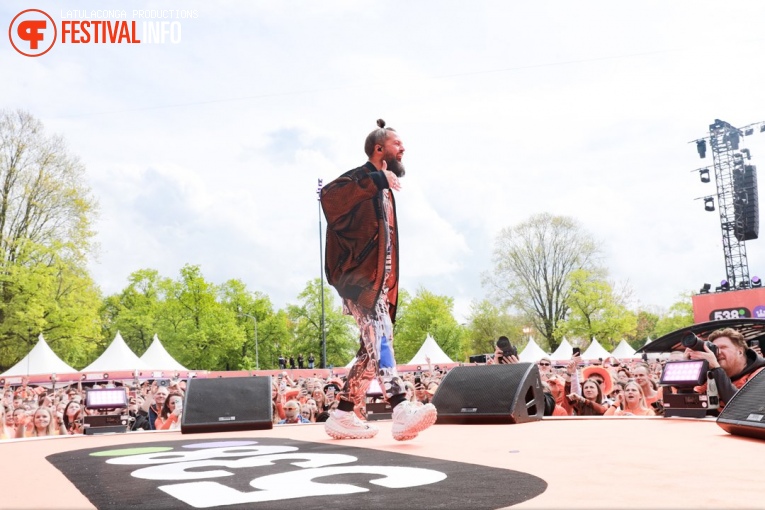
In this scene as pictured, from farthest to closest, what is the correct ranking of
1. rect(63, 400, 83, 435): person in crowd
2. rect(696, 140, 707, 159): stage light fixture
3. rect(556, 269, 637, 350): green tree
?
rect(556, 269, 637, 350): green tree
rect(696, 140, 707, 159): stage light fixture
rect(63, 400, 83, 435): person in crowd

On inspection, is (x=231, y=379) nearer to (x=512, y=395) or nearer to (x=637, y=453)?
(x=512, y=395)

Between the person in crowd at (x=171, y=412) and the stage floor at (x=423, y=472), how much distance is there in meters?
3.74

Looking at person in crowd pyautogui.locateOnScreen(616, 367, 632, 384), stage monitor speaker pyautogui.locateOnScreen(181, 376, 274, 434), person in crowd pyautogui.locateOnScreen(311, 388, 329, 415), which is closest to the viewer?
stage monitor speaker pyautogui.locateOnScreen(181, 376, 274, 434)

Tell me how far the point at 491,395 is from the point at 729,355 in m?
2.24

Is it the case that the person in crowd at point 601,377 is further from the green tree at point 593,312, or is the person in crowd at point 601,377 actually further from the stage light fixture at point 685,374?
the green tree at point 593,312

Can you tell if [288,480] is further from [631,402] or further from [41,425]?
[41,425]

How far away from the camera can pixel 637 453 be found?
3986 mm

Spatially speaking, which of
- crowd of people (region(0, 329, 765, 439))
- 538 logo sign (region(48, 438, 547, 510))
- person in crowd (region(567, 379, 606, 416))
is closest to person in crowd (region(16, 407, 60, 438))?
crowd of people (region(0, 329, 765, 439))

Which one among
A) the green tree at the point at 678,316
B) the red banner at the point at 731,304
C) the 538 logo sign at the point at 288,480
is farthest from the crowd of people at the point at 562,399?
the green tree at the point at 678,316

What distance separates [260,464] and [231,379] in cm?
412

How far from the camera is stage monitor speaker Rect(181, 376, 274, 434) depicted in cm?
735

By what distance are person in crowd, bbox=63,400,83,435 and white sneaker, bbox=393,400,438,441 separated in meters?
6.36

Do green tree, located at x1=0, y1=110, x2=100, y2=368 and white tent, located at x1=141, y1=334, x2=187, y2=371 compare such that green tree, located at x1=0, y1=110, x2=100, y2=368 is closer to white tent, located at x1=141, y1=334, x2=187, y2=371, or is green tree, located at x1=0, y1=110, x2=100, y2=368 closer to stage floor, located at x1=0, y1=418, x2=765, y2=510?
white tent, located at x1=141, y1=334, x2=187, y2=371

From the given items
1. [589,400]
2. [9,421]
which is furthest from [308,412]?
[9,421]
